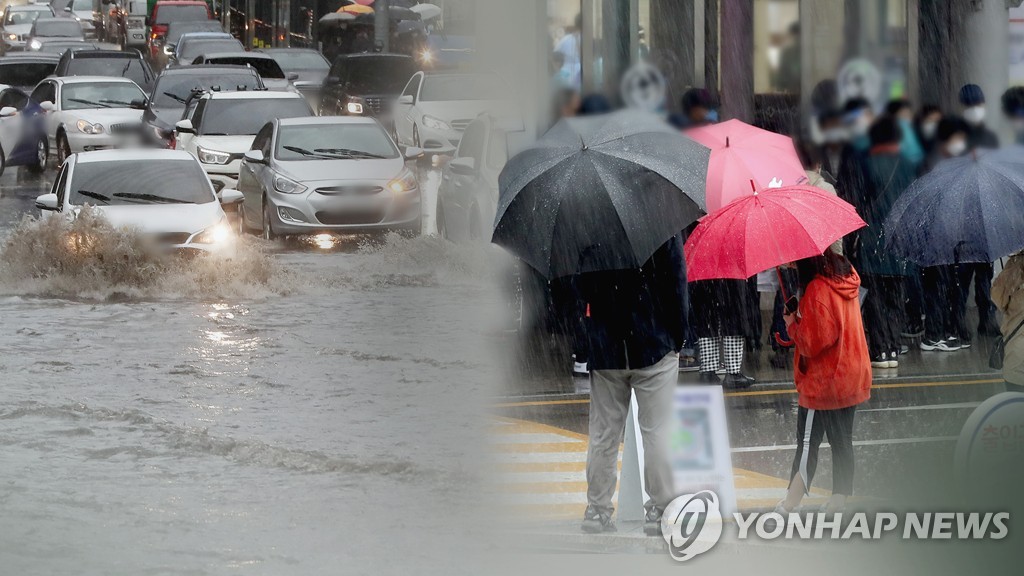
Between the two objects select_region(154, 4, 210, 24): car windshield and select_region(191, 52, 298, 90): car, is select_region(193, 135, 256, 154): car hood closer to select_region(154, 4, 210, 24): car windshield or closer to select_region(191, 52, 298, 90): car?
select_region(191, 52, 298, 90): car

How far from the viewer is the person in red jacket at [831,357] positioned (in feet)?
21.7

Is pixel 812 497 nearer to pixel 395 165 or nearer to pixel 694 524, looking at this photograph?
pixel 694 524

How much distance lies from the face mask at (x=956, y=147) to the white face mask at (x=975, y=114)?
1.40 feet

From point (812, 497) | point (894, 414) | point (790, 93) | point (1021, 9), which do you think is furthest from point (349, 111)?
point (812, 497)

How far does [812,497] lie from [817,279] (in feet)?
3.67

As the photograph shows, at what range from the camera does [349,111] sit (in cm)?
3033

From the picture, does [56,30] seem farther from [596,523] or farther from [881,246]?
[596,523]

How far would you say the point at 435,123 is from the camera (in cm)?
2634

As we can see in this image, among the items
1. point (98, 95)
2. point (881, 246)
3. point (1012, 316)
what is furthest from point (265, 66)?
point (1012, 316)

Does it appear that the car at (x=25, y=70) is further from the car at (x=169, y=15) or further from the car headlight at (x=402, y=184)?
the car headlight at (x=402, y=184)

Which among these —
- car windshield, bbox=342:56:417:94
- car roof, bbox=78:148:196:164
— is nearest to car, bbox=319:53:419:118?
car windshield, bbox=342:56:417:94

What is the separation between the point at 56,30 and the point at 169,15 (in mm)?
8270

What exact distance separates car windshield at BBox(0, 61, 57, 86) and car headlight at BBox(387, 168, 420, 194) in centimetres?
1785

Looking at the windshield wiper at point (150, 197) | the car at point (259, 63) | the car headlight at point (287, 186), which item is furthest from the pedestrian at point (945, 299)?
the car at point (259, 63)
